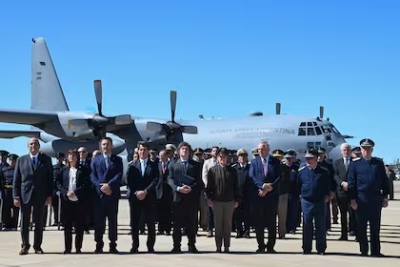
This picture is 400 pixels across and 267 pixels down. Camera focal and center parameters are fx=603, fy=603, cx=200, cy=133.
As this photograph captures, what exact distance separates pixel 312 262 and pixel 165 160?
513cm

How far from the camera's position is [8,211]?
14.3 metres

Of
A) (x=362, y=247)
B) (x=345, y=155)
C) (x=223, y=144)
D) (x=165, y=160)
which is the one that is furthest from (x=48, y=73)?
(x=362, y=247)

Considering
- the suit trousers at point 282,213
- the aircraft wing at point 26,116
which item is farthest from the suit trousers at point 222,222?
the aircraft wing at point 26,116

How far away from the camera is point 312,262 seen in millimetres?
8477

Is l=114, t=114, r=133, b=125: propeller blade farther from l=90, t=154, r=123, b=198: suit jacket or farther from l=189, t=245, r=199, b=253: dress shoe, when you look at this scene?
l=189, t=245, r=199, b=253: dress shoe

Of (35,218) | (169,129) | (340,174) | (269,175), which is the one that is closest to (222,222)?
(269,175)

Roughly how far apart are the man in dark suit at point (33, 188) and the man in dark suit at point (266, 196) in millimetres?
3311

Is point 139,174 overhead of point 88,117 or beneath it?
beneath

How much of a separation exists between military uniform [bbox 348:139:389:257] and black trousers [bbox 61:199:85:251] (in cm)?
424

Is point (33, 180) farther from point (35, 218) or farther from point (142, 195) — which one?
point (142, 195)

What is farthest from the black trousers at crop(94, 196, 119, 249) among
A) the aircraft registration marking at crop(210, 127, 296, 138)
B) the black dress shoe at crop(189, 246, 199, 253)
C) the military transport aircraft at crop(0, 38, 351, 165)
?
the aircraft registration marking at crop(210, 127, 296, 138)

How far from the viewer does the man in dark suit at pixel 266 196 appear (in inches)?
380

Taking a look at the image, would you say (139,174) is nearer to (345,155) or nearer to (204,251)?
(204,251)

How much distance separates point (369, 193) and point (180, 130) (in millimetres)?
17636
